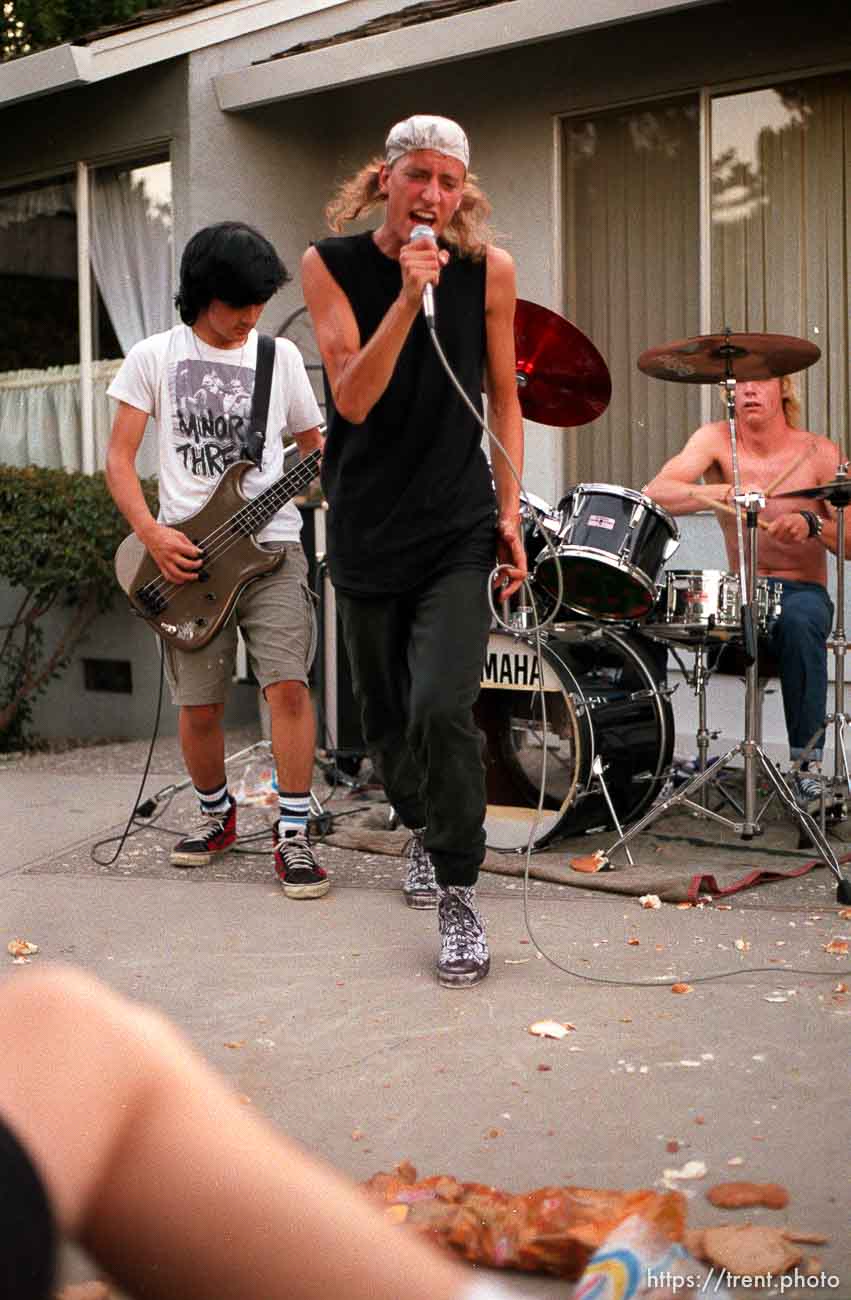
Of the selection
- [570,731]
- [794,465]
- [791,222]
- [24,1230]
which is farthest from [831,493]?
[24,1230]

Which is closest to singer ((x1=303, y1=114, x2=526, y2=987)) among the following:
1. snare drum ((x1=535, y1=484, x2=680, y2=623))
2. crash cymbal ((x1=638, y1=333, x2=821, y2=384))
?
snare drum ((x1=535, y1=484, x2=680, y2=623))

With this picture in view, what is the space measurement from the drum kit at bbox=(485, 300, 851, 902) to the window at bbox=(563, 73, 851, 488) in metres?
2.19

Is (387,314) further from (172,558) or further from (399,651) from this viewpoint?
(172,558)

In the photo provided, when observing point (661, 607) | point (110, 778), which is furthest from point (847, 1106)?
point (110, 778)

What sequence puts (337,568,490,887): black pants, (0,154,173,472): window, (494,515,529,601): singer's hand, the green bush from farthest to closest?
(0,154,173,472): window < the green bush < (494,515,529,601): singer's hand < (337,568,490,887): black pants

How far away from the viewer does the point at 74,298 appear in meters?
9.70

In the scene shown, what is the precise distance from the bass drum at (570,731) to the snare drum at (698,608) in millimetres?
219

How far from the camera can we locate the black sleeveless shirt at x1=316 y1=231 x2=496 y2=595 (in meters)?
3.79

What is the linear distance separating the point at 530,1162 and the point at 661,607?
3.03 m

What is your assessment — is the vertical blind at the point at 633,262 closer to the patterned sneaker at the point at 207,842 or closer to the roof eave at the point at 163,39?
the roof eave at the point at 163,39

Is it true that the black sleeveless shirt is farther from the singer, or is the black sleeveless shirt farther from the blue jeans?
the blue jeans

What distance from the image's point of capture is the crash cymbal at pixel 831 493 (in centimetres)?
509

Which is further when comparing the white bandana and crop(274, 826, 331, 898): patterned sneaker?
crop(274, 826, 331, 898): patterned sneaker

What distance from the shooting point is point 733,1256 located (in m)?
2.25
